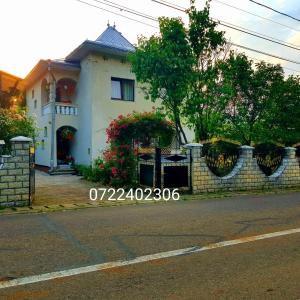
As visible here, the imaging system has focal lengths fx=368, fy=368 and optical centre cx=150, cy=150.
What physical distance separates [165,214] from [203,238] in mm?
2345

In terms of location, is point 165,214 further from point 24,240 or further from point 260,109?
point 260,109

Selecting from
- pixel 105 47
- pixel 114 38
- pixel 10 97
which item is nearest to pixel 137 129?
pixel 105 47

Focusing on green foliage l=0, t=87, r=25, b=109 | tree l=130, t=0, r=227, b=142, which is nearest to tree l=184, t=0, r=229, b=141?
tree l=130, t=0, r=227, b=142

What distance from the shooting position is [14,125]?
17.0 m

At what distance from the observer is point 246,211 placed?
28.8 feet

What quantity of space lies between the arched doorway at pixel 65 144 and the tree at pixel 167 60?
24.7 ft

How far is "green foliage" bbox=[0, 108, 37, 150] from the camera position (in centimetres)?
1639

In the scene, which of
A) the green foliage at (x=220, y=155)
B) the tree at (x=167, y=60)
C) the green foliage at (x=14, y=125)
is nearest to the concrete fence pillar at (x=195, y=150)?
the green foliage at (x=220, y=155)

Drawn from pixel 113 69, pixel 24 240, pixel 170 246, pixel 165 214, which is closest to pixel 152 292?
pixel 170 246

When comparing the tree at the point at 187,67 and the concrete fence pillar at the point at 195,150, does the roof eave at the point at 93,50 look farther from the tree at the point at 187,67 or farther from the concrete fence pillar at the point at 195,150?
the concrete fence pillar at the point at 195,150

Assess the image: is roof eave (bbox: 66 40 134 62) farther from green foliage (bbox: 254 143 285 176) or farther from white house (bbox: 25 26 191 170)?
green foliage (bbox: 254 143 285 176)

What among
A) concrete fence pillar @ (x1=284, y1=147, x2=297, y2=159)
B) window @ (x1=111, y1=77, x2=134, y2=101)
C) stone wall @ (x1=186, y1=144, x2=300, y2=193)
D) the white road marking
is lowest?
the white road marking

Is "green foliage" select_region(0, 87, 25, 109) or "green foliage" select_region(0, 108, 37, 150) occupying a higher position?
"green foliage" select_region(0, 87, 25, 109)

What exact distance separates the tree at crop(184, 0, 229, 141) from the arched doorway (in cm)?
813
